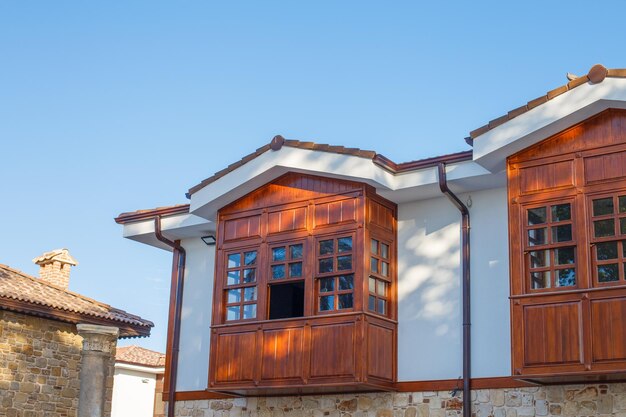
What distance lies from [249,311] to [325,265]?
154cm

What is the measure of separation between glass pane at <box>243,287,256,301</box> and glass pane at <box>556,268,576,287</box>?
4.89 m

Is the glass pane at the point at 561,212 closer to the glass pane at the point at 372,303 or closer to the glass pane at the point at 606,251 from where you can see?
the glass pane at the point at 606,251

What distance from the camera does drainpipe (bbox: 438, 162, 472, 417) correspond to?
13773mm

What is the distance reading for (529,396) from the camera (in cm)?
1330

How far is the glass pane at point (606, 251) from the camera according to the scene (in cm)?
1240

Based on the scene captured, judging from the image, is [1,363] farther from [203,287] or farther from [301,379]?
[301,379]

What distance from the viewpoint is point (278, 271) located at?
1527 cm

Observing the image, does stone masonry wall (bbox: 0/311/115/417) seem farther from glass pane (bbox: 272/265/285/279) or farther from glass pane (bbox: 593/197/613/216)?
glass pane (bbox: 593/197/613/216)

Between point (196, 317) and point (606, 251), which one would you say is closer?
point (606, 251)

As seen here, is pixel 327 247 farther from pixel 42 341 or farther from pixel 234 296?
pixel 42 341

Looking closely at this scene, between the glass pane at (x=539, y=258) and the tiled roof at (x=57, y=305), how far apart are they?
384 inches

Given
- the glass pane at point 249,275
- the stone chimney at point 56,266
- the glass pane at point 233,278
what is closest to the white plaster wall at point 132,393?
the stone chimney at point 56,266

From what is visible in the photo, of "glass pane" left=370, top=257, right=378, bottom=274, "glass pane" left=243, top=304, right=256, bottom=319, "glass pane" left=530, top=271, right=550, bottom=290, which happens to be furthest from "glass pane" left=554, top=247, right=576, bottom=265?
"glass pane" left=243, top=304, right=256, bottom=319

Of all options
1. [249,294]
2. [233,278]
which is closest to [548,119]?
[249,294]
